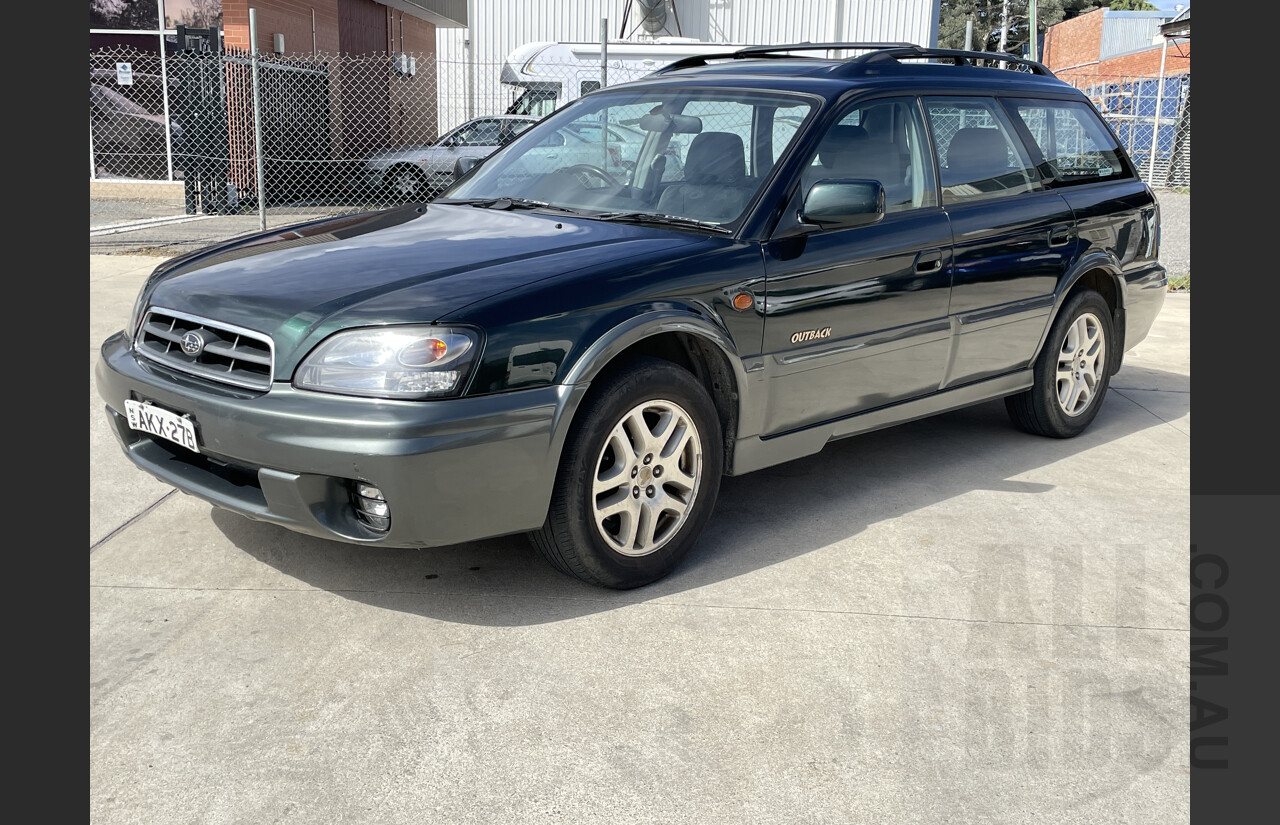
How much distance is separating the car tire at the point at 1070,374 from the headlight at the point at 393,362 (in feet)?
10.8

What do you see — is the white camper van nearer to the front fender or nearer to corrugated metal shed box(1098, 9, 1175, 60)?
the front fender

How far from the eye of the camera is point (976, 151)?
5.05 m

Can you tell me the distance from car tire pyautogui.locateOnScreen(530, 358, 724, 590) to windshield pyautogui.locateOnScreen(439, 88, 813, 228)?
76cm

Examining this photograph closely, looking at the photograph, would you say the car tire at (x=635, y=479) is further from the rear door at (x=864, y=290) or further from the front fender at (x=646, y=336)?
the rear door at (x=864, y=290)

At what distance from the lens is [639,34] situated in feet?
69.8

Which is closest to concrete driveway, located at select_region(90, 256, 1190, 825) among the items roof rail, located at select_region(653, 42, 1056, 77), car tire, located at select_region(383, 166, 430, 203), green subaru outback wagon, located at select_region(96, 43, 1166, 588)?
green subaru outback wagon, located at select_region(96, 43, 1166, 588)

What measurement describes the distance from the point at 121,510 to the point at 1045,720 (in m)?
3.38

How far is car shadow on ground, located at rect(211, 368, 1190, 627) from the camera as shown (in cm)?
374

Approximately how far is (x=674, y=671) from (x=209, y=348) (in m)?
1.71

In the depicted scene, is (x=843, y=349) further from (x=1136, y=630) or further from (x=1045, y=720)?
(x=1045, y=720)

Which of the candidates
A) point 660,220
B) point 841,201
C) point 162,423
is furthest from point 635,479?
point 162,423

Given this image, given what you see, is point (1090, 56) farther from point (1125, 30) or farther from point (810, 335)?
point (810, 335)

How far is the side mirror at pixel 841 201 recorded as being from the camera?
4.02 metres
